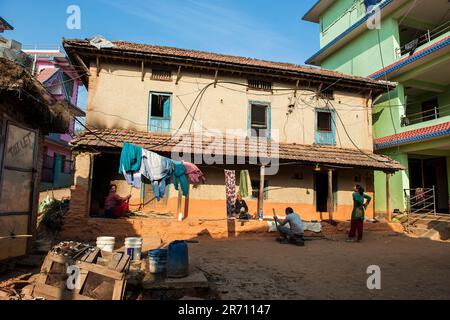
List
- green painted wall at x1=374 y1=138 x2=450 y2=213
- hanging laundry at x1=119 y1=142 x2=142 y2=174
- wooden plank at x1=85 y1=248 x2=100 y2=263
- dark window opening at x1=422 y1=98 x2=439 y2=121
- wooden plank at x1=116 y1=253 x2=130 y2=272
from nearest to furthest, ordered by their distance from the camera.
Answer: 1. wooden plank at x1=116 y1=253 x2=130 y2=272
2. wooden plank at x1=85 y1=248 x2=100 y2=263
3. hanging laundry at x1=119 y1=142 x2=142 y2=174
4. green painted wall at x1=374 y1=138 x2=450 y2=213
5. dark window opening at x1=422 y1=98 x2=439 y2=121

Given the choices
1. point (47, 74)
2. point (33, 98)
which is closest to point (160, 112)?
point (33, 98)

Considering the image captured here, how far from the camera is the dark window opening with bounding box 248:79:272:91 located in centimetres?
1384

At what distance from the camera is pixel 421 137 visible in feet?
46.8

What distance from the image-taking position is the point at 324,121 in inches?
593

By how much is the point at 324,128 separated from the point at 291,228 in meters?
6.59

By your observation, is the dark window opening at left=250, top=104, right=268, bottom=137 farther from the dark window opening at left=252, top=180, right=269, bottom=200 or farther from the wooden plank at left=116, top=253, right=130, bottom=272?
the wooden plank at left=116, top=253, right=130, bottom=272

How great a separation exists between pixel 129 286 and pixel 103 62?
987 centimetres

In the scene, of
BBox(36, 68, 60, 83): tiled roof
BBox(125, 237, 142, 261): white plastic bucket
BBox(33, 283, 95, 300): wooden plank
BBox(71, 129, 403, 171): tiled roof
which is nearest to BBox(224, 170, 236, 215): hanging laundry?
BBox(71, 129, 403, 171): tiled roof

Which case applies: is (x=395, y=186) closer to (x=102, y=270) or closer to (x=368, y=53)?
(x=368, y=53)

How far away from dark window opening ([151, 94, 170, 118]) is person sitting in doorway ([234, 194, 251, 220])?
472cm

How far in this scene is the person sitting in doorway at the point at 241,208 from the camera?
12.3 metres

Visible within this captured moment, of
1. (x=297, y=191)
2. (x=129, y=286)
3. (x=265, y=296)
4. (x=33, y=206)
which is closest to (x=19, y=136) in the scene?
(x=33, y=206)

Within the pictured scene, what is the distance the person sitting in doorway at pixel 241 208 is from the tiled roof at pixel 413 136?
888 cm
